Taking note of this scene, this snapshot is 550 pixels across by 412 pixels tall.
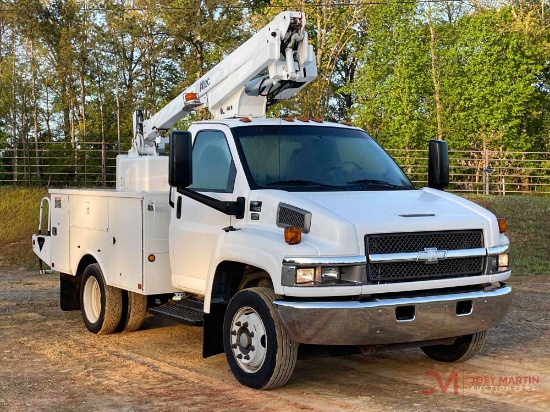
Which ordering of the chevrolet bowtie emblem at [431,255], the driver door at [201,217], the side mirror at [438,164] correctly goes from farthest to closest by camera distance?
the side mirror at [438,164]
the driver door at [201,217]
the chevrolet bowtie emblem at [431,255]

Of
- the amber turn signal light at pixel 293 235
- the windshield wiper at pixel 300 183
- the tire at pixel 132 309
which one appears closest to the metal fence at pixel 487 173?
the tire at pixel 132 309

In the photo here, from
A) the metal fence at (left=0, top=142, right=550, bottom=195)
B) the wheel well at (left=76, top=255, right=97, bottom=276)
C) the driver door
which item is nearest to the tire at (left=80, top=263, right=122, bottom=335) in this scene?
the wheel well at (left=76, top=255, right=97, bottom=276)

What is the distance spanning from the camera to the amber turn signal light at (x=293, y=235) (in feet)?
22.0

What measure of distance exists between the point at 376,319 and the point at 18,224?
58.7ft

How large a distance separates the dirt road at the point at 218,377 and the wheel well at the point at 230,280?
723mm

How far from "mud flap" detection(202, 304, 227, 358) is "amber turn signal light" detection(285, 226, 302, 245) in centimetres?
134

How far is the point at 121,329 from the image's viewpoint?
32.5 ft

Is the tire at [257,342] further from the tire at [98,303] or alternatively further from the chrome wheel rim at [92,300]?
the chrome wheel rim at [92,300]

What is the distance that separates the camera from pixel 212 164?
8.18 metres

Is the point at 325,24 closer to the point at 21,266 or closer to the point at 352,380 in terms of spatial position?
the point at 21,266

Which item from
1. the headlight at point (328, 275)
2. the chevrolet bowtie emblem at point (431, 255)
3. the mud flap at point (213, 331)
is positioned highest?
the chevrolet bowtie emblem at point (431, 255)

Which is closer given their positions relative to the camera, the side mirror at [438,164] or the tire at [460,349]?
the tire at [460,349]

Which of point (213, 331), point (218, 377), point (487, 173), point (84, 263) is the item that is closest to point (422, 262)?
point (213, 331)

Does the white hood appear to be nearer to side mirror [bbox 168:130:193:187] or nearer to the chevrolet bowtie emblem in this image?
the chevrolet bowtie emblem
